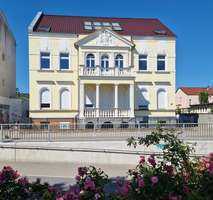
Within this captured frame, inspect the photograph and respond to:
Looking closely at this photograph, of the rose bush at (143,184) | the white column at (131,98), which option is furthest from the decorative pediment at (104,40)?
the rose bush at (143,184)

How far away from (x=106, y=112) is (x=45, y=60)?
24.6 feet

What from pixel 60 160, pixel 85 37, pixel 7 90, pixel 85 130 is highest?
pixel 85 37

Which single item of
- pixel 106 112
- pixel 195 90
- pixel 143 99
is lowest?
pixel 106 112

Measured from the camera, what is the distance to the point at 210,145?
1684 centimetres

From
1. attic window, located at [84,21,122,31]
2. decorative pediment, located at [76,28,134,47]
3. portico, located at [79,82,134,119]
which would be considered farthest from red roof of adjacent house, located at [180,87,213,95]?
decorative pediment, located at [76,28,134,47]

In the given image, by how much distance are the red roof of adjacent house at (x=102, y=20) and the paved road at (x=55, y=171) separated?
62.7 feet

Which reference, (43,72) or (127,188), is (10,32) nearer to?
(43,72)

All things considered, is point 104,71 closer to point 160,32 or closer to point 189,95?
point 160,32

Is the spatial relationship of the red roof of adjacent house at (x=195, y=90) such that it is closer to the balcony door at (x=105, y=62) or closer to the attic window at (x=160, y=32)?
the attic window at (x=160, y=32)

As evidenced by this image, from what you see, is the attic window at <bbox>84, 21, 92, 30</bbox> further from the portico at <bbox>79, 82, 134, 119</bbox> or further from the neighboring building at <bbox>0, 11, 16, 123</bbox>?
the neighboring building at <bbox>0, 11, 16, 123</bbox>

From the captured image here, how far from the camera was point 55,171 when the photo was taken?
12.7 meters

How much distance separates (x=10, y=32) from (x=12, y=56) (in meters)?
2.80

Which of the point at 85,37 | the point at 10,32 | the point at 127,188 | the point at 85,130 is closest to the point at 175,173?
the point at 127,188

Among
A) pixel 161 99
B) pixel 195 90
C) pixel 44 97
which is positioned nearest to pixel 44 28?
pixel 44 97
